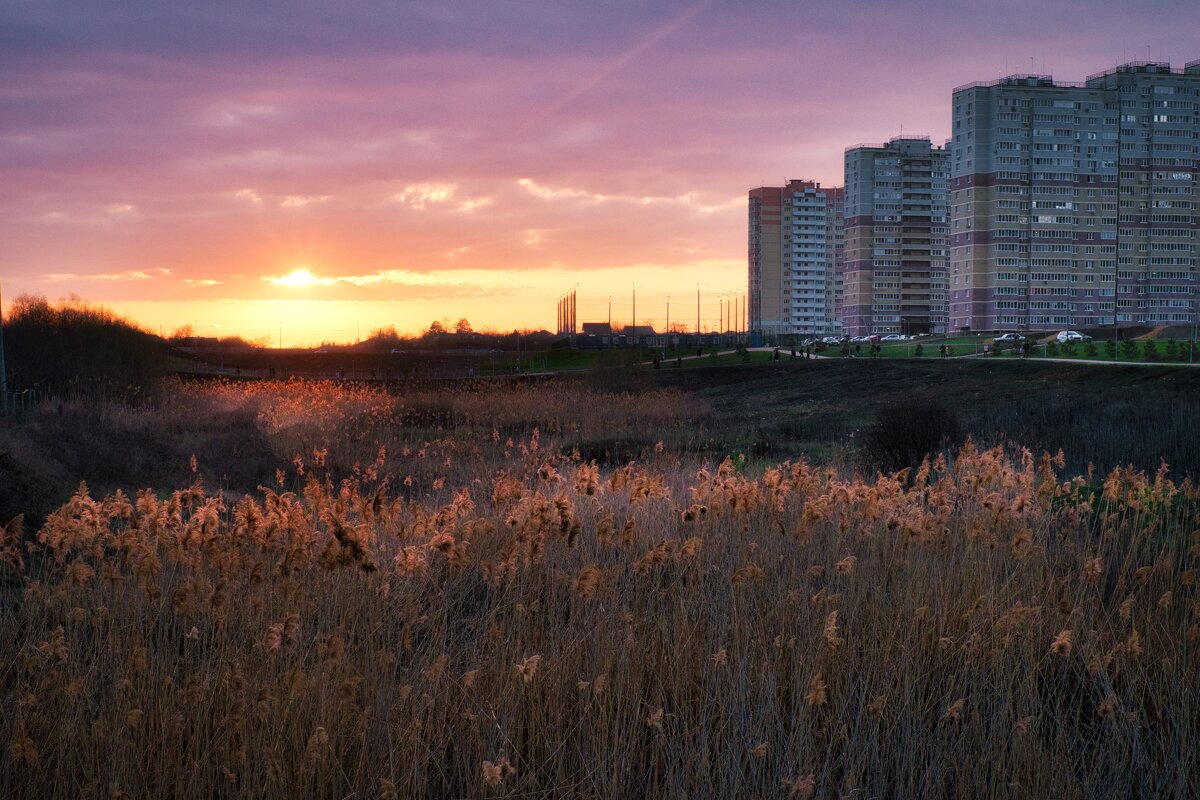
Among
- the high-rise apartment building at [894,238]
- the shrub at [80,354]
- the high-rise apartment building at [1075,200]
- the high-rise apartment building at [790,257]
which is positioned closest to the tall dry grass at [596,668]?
the shrub at [80,354]

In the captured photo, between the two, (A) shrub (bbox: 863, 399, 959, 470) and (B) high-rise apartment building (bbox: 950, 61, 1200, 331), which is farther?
(B) high-rise apartment building (bbox: 950, 61, 1200, 331)

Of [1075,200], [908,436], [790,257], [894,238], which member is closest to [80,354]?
[908,436]

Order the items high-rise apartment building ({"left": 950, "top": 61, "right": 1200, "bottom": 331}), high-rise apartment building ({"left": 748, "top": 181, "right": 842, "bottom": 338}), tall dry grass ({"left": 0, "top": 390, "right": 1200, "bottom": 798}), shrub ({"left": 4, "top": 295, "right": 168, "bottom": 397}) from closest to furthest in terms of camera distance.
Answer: tall dry grass ({"left": 0, "top": 390, "right": 1200, "bottom": 798})
shrub ({"left": 4, "top": 295, "right": 168, "bottom": 397})
high-rise apartment building ({"left": 950, "top": 61, "right": 1200, "bottom": 331})
high-rise apartment building ({"left": 748, "top": 181, "right": 842, "bottom": 338})

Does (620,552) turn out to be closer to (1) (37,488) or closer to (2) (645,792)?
(2) (645,792)

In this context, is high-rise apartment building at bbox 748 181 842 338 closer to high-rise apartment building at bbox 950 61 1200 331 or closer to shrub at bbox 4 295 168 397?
high-rise apartment building at bbox 950 61 1200 331

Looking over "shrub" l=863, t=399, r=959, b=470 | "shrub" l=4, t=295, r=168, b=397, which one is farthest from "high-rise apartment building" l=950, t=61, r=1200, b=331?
"shrub" l=863, t=399, r=959, b=470

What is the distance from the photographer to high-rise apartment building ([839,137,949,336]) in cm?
13312

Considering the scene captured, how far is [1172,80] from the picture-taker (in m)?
111

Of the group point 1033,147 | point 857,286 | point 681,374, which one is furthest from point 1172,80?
point 681,374

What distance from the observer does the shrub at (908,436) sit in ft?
58.8

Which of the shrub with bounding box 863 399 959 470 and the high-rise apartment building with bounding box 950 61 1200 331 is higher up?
the high-rise apartment building with bounding box 950 61 1200 331

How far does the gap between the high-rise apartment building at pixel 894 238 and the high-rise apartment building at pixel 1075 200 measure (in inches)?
816

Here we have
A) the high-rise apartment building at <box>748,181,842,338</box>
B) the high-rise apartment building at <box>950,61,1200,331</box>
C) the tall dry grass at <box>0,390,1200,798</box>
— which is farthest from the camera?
the high-rise apartment building at <box>748,181,842,338</box>

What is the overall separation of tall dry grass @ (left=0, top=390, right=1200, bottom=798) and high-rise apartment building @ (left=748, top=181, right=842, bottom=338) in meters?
154
